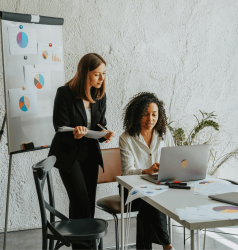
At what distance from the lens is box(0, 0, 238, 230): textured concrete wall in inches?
116

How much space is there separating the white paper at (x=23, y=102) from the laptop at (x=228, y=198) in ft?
5.16

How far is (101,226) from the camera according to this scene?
1640mm

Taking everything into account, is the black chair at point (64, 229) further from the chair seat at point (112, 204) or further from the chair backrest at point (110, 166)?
the chair backrest at point (110, 166)

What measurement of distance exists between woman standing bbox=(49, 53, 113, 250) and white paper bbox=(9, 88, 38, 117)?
37 centimetres

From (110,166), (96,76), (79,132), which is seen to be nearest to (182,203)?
(79,132)

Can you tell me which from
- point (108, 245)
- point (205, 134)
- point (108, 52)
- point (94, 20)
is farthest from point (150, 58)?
point (108, 245)

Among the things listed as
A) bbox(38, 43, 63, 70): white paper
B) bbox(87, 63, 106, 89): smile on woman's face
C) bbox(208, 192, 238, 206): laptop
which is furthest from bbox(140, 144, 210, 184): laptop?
bbox(38, 43, 63, 70): white paper

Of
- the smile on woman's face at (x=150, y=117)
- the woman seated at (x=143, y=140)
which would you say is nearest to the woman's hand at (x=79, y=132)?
the woman seated at (x=143, y=140)

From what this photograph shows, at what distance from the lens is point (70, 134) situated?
2051 mm

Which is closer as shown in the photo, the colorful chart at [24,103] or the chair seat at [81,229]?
the chair seat at [81,229]

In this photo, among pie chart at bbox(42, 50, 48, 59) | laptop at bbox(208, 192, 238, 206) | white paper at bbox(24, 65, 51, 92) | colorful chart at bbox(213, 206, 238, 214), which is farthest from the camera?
pie chart at bbox(42, 50, 48, 59)

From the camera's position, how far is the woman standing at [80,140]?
199 centimetres

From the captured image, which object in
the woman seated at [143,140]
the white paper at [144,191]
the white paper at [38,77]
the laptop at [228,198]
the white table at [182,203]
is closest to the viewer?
the white table at [182,203]

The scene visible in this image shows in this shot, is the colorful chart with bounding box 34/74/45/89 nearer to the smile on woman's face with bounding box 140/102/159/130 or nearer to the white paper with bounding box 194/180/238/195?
the smile on woman's face with bounding box 140/102/159/130
